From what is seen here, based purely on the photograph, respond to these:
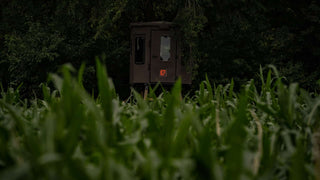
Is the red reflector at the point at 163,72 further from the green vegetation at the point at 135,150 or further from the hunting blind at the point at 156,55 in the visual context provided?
the green vegetation at the point at 135,150

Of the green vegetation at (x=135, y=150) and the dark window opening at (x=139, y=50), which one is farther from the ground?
the dark window opening at (x=139, y=50)

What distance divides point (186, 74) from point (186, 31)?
116 cm

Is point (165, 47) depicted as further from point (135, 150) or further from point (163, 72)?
point (135, 150)

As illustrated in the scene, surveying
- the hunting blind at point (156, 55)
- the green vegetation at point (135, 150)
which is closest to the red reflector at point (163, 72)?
the hunting blind at point (156, 55)

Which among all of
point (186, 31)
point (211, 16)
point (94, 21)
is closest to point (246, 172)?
point (186, 31)

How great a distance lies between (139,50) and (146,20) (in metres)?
1.55

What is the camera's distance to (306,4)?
9930mm

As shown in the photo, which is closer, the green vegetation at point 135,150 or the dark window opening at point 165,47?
the green vegetation at point 135,150

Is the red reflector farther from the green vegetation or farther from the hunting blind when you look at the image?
the green vegetation

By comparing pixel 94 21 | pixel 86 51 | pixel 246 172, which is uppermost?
pixel 94 21

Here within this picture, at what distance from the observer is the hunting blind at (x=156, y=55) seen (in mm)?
8133

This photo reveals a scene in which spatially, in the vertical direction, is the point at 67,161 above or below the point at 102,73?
below

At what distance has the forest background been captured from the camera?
8641 millimetres

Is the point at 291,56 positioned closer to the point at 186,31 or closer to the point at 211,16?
the point at 211,16
